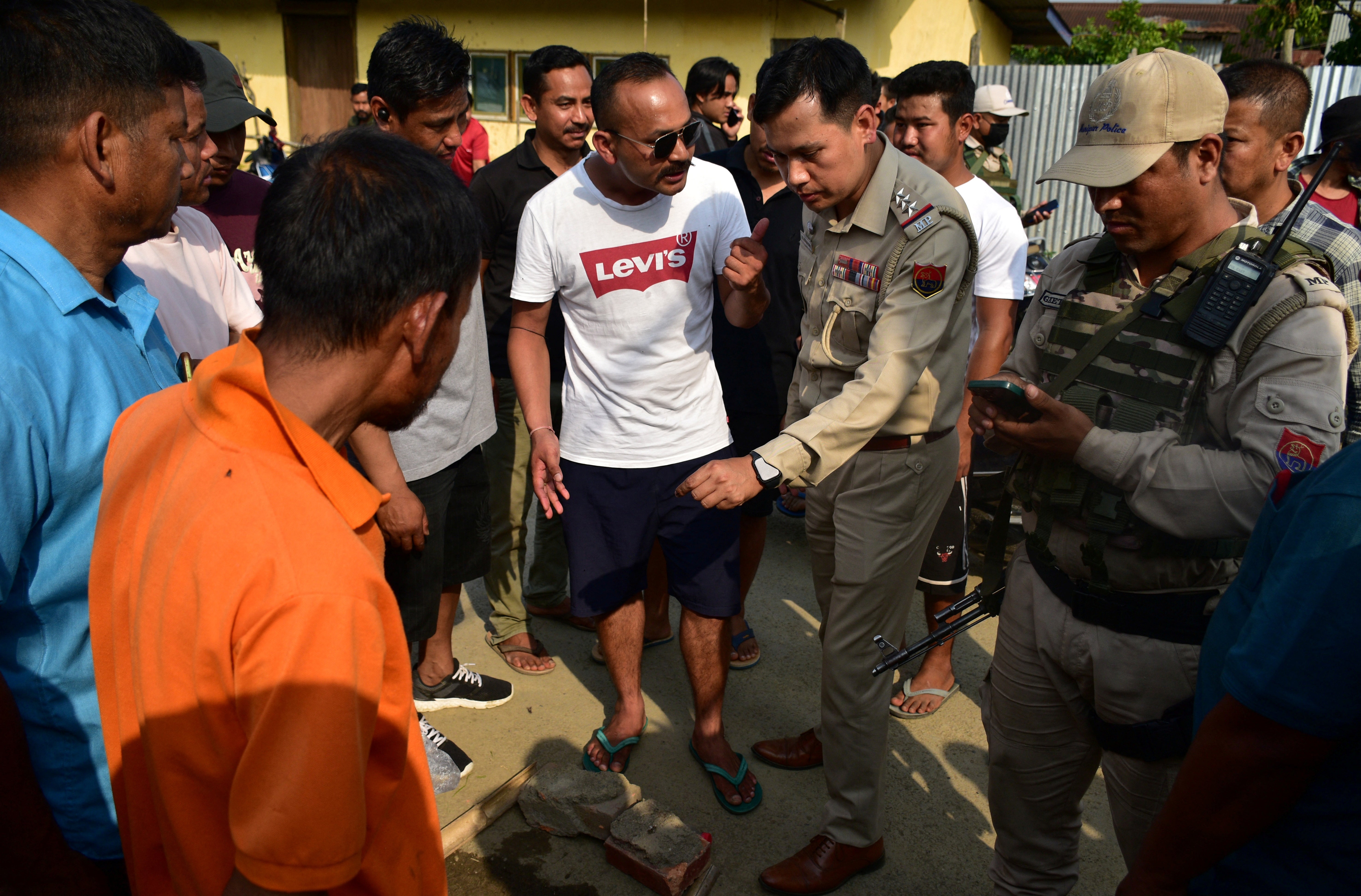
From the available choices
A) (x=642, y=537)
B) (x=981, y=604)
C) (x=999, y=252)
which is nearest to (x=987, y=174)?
(x=999, y=252)

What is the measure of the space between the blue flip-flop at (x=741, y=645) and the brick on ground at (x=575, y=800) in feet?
3.17

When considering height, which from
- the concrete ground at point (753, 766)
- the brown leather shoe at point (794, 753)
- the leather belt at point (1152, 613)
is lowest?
the concrete ground at point (753, 766)

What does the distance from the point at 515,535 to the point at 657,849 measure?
5.53 ft

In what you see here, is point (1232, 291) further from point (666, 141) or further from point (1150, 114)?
point (666, 141)

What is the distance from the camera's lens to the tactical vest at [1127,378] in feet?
5.83

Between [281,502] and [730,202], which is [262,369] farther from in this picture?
[730,202]

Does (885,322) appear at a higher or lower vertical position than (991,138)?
lower

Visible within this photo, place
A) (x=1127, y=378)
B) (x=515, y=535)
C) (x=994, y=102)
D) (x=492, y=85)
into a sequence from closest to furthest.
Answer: (x=1127, y=378) < (x=515, y=535) < (x=994, y=102) < (x=492, y=85)

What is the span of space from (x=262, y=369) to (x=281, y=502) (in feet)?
0.60

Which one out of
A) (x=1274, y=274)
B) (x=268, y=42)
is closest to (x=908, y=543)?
(x=1274, y=274)

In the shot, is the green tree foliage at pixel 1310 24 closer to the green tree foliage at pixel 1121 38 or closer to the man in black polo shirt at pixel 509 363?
the green tree foliage at pixel 1121 38

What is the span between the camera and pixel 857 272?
2438 millimetres

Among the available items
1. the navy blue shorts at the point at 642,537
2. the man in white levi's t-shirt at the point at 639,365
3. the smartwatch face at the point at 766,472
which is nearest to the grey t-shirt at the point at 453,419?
the man in white levi's t-shirt at the point at 639,365

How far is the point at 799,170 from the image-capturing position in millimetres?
2430
